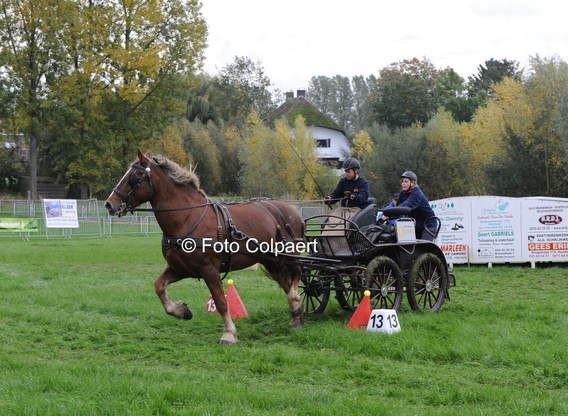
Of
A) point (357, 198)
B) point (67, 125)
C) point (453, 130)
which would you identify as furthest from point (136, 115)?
point (357, 198)

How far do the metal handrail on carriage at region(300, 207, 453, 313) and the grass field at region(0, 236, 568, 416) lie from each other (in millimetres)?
381

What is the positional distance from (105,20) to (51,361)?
39.9 meters

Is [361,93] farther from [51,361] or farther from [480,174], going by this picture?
[51,361]

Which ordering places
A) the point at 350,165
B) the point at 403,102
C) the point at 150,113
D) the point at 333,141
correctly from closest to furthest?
the point at 350,165 < the point at 150,113 < the point at 403,102 < the point at 333,141

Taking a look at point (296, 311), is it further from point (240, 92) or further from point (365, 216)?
point (240, 92)

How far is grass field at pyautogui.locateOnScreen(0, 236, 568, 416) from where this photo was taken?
17.9 ft

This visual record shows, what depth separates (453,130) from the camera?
4500 centimetres

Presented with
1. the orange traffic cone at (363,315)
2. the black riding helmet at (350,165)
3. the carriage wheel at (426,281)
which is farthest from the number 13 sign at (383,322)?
the black riding helmet at (350,165)

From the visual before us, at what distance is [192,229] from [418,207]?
12.2 feet

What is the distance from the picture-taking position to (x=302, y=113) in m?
77.7

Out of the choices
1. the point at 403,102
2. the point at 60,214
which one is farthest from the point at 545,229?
the point at 403,102

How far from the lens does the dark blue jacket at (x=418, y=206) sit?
10422 mm

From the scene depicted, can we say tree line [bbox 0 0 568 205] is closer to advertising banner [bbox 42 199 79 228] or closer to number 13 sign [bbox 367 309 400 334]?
advertising banner [bbox 42 199 79 228]

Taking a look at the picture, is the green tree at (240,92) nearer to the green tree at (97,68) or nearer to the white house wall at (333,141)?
the white house wall at (333,141)
